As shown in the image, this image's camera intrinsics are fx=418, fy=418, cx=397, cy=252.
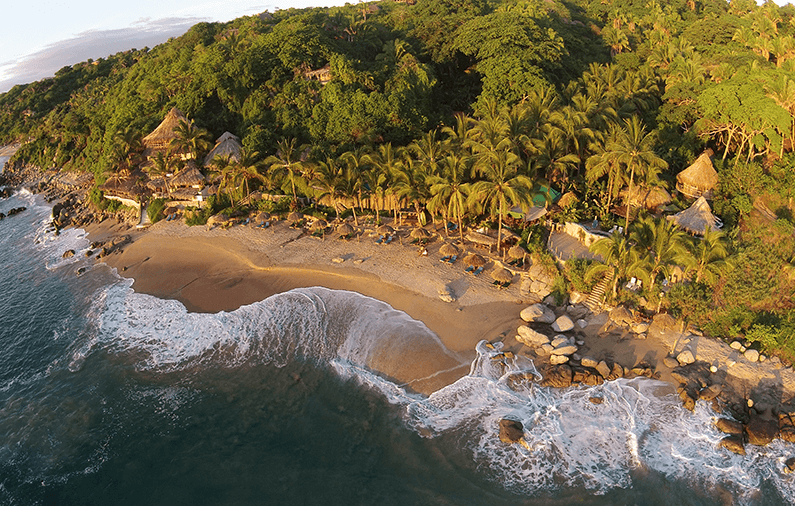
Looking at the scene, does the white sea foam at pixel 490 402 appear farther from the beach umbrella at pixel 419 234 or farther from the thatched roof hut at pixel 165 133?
the thatched roof hut at pixel 165 133

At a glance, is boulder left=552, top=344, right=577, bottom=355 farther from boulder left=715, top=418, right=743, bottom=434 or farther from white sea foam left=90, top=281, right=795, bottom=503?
boulder left=715, top=418, right=743, bottom=434

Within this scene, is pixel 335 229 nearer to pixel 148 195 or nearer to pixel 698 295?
pixel 148 195

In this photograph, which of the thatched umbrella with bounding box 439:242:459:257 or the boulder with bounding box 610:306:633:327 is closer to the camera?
the boulder with bounding box 610:306:633:327

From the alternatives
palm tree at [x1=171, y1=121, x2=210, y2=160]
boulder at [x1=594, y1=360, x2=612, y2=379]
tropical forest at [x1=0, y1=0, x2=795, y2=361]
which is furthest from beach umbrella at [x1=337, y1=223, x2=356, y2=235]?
palm tree at [x1=171, y1=121, x2=210, y2=160]

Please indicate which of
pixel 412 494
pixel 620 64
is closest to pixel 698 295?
pixel 412 494

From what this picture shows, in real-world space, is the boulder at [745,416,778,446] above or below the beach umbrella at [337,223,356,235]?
below

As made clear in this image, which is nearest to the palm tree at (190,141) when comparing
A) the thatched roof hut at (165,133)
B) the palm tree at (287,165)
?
the thatched roof hut at (165,133)

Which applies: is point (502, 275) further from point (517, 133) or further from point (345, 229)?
point (345, 229)
